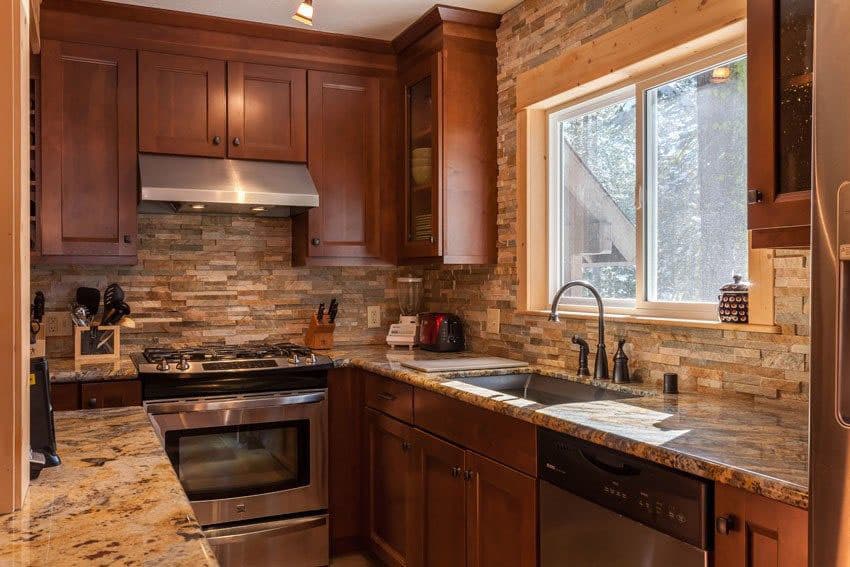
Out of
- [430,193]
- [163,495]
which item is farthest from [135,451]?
[430,193]

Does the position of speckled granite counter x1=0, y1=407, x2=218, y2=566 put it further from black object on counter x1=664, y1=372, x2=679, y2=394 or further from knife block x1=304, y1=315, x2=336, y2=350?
knife block x1=304, y1=315, x2=336, y2=350

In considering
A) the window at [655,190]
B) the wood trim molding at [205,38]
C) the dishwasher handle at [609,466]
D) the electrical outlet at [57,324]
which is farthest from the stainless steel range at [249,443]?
the dishwasher handle at [609,466]

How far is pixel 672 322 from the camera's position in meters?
2.39

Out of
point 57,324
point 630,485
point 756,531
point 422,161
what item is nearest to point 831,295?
point 756,531

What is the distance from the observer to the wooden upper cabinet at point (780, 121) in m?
1.55

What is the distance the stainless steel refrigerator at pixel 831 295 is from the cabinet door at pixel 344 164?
108 inches

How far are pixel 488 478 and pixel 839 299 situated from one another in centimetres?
141

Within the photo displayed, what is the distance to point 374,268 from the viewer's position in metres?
4.08

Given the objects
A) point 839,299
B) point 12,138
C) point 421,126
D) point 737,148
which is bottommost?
point 839,299

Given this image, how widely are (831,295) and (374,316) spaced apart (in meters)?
3.08

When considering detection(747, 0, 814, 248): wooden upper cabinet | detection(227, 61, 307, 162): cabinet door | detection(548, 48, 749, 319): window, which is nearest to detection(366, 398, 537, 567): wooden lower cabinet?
detection(548, 48, 749, 319): window

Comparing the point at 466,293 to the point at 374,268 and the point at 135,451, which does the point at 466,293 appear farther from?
the point at 135,451

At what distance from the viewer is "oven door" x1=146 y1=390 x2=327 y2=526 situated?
3.03 m

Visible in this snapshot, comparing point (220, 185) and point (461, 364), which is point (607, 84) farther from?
point (220, 185)
